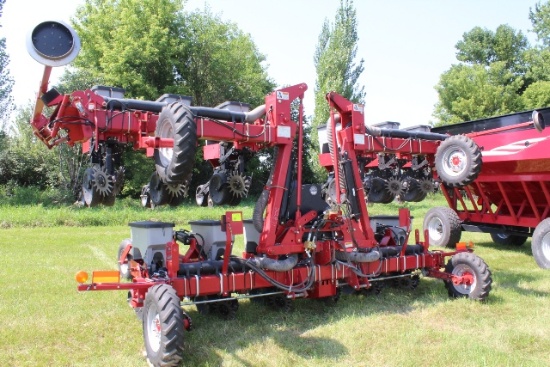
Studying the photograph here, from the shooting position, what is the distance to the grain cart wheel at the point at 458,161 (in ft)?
20.9

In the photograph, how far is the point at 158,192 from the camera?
568 centimetres

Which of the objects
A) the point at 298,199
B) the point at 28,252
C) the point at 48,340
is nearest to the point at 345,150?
the point at 298,199

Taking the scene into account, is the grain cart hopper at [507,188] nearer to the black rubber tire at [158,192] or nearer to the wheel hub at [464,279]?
the wheel hub at [464,279]

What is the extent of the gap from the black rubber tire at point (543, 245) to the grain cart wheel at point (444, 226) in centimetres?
212

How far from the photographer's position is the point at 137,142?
18.3ft

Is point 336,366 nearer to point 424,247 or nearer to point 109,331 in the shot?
point 109,331

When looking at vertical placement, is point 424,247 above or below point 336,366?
above

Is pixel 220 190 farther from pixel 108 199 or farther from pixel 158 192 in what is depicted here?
pixel 108 199

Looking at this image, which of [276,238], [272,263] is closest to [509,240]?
[276,238]

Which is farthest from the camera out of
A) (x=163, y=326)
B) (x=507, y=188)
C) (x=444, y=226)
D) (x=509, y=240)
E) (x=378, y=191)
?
(x=509, y=240)

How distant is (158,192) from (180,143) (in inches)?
56.6

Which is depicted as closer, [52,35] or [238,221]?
[52,35]

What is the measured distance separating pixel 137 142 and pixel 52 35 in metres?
1.51

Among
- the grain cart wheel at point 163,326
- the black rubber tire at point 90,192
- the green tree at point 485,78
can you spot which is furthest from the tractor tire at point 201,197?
the green tree at point 485,78
